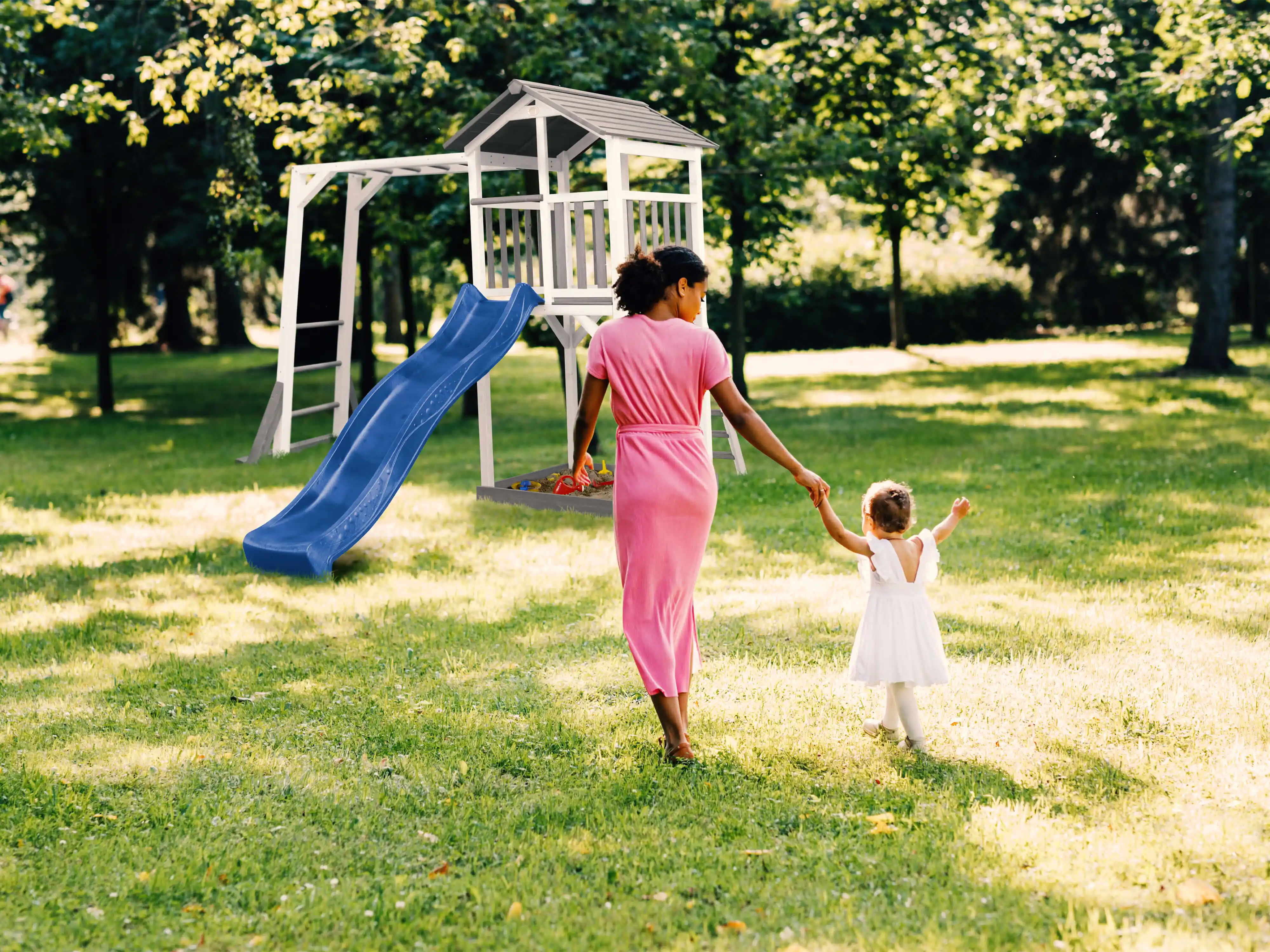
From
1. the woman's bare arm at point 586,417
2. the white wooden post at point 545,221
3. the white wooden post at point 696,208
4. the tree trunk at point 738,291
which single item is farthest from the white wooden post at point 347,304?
the tree trunk at point 738,291

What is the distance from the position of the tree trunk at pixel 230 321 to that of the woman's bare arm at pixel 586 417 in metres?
29.4

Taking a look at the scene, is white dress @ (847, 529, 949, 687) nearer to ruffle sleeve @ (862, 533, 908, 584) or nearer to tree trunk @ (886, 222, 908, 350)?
ruffle sleeve @ (862, 533, 908, 584)

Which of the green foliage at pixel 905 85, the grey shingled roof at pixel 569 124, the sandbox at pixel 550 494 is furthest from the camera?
the green foliage at pixel 905 85

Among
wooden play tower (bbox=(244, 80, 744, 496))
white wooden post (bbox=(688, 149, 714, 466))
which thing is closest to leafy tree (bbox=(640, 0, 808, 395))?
white wooden post (bbox=(688, 149, 714, 466))

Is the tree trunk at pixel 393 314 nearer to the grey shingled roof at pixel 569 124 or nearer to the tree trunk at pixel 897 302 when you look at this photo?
the tree trunk at pixel 897 302

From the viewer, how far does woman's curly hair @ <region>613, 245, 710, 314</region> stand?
15.8 feet

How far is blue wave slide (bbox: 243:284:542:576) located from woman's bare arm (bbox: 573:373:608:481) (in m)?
3.46

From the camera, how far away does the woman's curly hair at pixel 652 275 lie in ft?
15.8

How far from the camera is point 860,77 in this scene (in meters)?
18.5

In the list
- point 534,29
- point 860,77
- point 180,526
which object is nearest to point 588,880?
point 180,526

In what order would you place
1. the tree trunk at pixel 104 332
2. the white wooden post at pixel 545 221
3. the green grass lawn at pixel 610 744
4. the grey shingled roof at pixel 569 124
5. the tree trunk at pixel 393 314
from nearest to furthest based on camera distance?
the green grass lawn at pixel 610 744
the grey shingled roof at pixel 569 124
the white wooden post at pixel 545 221
the tree trunk at pixel 104 332
the tree trunk at pixel 393 314

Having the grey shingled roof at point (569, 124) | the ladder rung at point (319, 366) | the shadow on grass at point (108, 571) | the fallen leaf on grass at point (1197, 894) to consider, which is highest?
the grey shingled roof at point (569, 124)

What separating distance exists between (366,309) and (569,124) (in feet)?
19.3

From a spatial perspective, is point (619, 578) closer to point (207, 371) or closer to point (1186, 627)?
point (1186, 627)
